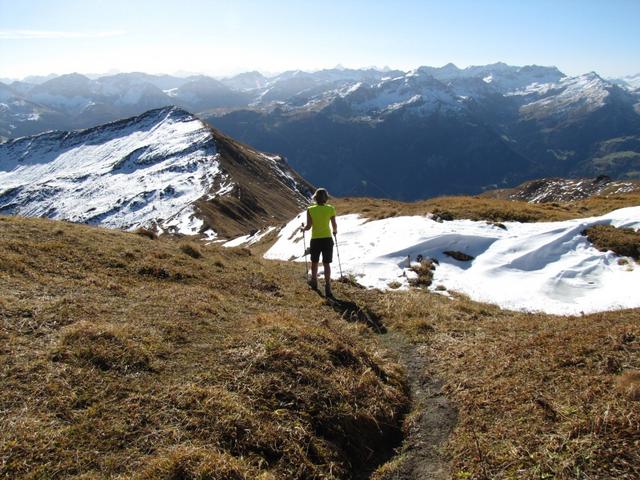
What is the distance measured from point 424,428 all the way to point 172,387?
4.56m

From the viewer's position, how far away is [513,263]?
1998 cm

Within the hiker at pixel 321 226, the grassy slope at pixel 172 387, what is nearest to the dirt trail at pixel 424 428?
the grassy slope at pixel 172 387

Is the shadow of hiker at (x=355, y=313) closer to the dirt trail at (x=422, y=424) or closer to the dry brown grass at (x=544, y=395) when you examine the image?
the dirt trail at (x=422, y=424)

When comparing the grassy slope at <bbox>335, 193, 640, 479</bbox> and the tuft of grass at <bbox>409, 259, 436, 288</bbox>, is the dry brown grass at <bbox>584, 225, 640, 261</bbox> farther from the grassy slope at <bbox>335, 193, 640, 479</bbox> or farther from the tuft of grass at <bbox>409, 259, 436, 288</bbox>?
the grassy slope at <bbox>335, 193, 640, 479</bbox>

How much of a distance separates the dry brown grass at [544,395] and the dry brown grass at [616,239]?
1025 centimetres

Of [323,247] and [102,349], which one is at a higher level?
[102,349]

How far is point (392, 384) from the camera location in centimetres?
971

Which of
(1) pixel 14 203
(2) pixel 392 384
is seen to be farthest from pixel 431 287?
(1) pixel 14 203

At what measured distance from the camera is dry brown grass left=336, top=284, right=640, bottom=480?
6.16m

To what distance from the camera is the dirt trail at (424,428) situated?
7092 mm

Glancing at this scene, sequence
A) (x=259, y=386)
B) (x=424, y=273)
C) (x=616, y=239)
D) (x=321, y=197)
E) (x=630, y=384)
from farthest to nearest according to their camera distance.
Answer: (x=616, y=239)
(x=424, y=273)
(x=321, y=197)
(x=259, y=386)
(x=630, y=384)

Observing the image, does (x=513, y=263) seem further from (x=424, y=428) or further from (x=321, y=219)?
(x=424, y=428)

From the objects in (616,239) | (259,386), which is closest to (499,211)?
(616,239)

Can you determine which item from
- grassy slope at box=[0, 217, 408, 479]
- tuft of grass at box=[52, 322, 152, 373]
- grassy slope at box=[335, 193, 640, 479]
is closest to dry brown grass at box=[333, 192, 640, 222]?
grassy slope at box=[335, 193, 640, 479]
